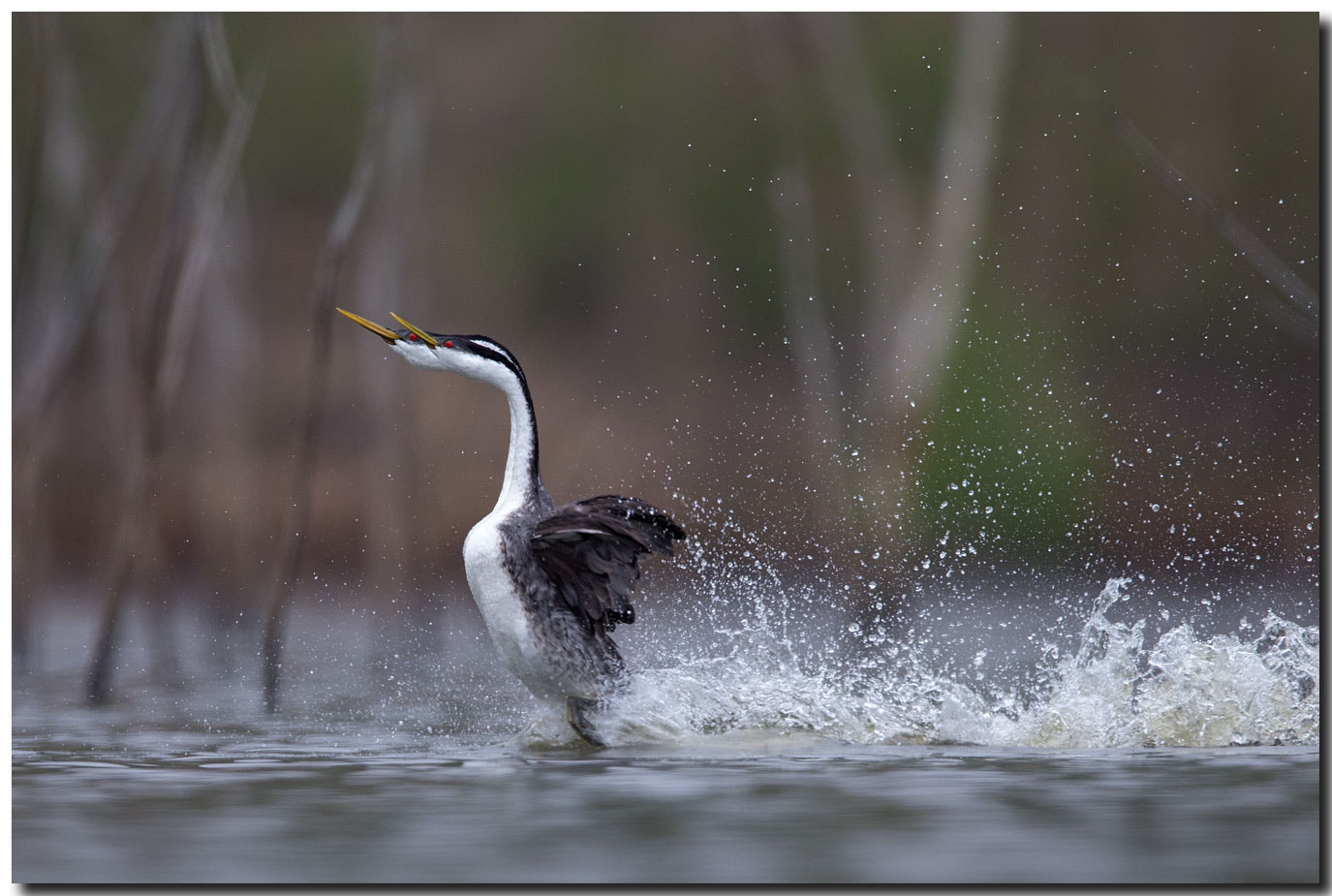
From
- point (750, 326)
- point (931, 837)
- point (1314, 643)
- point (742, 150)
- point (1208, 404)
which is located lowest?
point (931, 837)

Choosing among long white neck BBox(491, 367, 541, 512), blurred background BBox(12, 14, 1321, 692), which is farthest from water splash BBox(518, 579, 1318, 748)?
blurred background BBox(12, 14, 1321, 692)

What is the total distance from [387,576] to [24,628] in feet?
9.41

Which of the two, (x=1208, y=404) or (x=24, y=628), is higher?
(x=1208, y=404)

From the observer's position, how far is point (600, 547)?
6.98 metres

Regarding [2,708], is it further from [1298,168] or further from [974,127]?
[974,127]

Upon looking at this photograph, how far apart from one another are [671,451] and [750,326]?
56.2 inches

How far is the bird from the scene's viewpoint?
6871mm

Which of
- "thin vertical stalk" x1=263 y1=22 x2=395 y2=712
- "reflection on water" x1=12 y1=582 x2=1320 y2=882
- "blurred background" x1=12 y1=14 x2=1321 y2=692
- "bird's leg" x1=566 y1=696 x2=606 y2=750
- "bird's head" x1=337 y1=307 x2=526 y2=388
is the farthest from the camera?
"blurred background" x1=12 y1=14 x2=1321 y2=692

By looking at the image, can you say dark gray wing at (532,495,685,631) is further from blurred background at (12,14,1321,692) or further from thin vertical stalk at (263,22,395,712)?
blurred background at (12,14,1321,692)

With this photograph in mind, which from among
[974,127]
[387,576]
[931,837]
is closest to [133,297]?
[387,576]

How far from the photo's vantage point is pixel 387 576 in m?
13.4

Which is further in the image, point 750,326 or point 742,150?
point 750,326

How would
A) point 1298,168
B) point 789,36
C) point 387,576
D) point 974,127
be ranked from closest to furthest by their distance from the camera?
1. point 1298,168
2. point 974,127
3. point 789,36
4. point 387,576

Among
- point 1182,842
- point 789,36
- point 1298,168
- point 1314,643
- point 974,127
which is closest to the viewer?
point 1182,842
